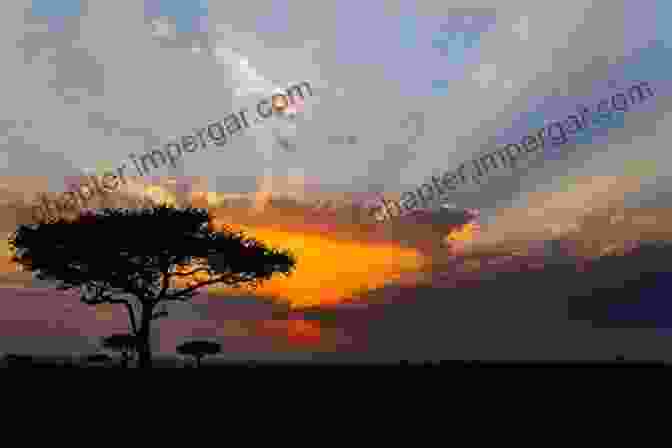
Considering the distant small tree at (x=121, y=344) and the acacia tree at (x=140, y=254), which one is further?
the distant small tree at (x=121, y=344)

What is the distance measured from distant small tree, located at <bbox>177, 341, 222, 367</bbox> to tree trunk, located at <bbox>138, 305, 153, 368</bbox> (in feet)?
164

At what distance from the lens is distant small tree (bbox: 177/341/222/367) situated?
102688mm

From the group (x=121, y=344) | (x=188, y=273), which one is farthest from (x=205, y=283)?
(x=121, y=344)

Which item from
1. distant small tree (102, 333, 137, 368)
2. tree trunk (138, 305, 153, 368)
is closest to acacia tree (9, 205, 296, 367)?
tree trunk (138, 305, 153, 368)

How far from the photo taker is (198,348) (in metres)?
103

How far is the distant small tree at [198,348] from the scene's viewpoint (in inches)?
4043

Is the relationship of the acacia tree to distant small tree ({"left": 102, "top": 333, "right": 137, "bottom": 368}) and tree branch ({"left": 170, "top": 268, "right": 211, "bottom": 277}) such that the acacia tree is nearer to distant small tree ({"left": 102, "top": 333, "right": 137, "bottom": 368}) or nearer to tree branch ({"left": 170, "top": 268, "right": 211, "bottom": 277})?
tree branch ({"left": 170, "top": 268, "right": 211, "bottom": 277})

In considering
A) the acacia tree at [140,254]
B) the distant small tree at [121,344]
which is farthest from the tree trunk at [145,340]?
the distant small tree at [121,344]

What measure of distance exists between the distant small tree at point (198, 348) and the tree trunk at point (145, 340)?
49.8m

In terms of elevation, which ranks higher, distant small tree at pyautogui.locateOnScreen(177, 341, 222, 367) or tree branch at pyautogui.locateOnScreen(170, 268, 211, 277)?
tree branch at pyautogui.locateOnScreen(170, 268, 211, 277)

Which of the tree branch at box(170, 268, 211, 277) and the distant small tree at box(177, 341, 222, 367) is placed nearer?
the tree branch at box(170, 268, 211, 277)

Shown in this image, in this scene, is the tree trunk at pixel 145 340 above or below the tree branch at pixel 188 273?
below

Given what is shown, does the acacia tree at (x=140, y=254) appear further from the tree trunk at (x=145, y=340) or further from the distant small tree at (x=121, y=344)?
the distant small tree at (x=121, y=344)

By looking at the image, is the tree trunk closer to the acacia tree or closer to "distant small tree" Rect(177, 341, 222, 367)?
the acacia tree
